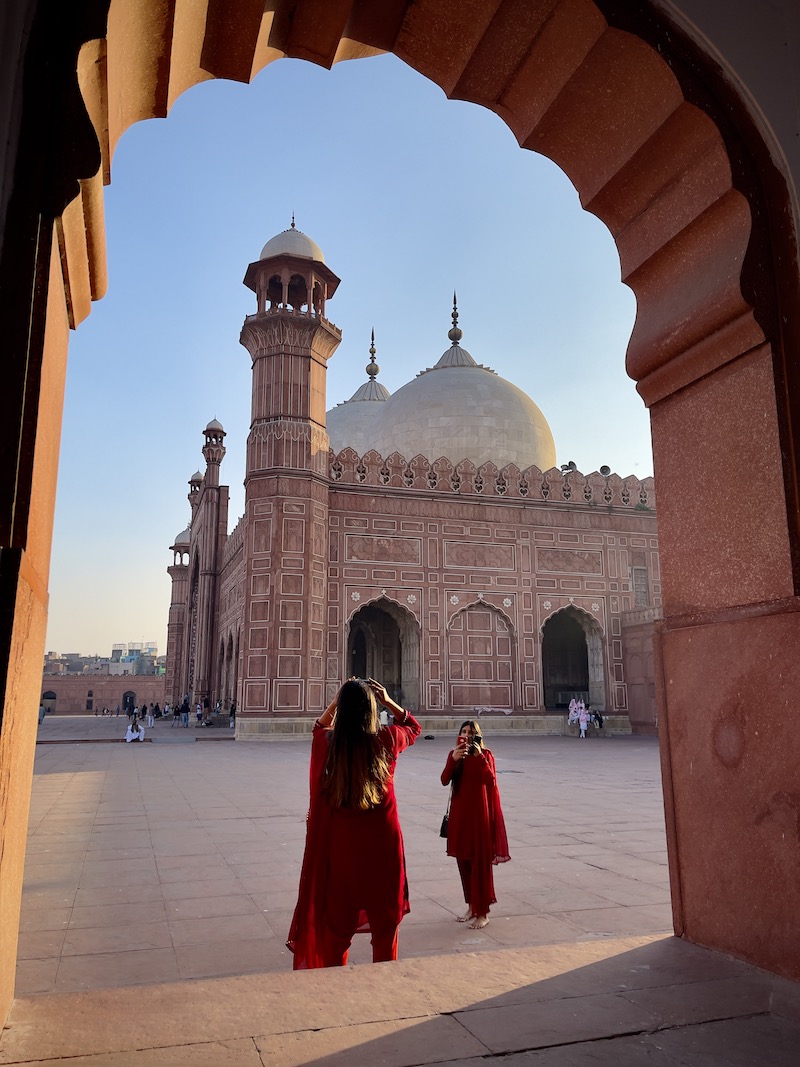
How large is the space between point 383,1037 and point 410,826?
4582 millimetres

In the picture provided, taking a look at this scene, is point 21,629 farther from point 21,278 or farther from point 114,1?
point 114,1

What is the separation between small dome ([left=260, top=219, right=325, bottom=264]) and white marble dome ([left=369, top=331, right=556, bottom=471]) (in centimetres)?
682

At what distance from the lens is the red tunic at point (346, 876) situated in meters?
2.46

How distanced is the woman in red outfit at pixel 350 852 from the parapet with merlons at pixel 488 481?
16.1 metres

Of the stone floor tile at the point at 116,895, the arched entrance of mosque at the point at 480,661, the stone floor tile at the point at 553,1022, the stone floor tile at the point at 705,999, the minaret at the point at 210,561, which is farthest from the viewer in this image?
the minaret at the point at 210,561

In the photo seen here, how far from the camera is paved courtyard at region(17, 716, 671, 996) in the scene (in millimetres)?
3102

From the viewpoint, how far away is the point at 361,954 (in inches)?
124

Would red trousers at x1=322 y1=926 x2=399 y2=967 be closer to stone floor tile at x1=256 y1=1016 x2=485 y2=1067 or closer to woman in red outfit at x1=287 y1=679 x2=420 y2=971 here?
woman in red outfit at x1=287 y1=679 x2=420 y2=971

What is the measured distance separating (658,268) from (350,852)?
2.03 meters

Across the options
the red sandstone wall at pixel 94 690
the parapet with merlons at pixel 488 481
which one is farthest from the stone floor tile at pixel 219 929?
the red sandstone wall at pixel 94 690

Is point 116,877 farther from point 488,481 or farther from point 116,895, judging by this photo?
point 488,481

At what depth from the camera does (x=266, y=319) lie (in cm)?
1833

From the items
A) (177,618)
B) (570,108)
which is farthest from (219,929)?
(177,618)

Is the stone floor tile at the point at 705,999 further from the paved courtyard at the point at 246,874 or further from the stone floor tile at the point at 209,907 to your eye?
the stone floor tile at the point at 209,907
